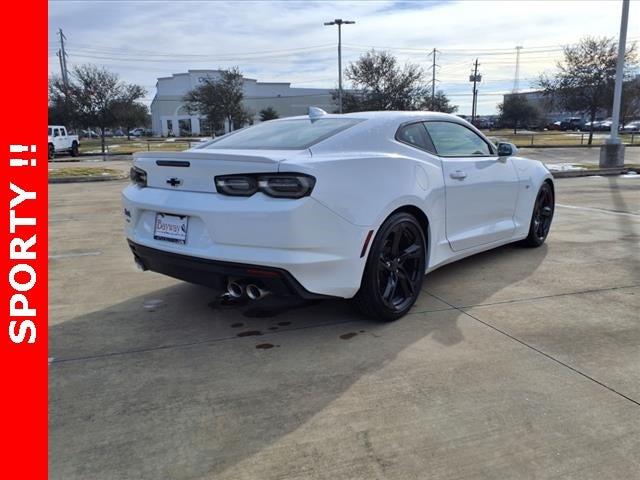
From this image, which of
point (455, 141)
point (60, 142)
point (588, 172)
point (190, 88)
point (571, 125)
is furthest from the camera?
point (190, 88)

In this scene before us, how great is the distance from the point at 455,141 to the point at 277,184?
223 cm

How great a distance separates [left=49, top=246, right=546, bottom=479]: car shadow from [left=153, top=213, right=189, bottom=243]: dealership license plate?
0.68 m

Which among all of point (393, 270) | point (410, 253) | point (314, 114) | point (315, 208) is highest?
point (314, 114)

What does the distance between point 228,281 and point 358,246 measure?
34.3 inches

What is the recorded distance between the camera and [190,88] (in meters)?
88.4

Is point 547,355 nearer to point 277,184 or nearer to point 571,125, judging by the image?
point 277,184

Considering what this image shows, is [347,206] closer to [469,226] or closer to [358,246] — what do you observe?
[358,246]

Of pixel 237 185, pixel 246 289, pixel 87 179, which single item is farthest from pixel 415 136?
pixel 87 179

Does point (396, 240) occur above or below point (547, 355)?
above

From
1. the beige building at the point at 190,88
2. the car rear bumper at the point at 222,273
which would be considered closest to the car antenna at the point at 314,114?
the car rear bumper at the point at 222,273

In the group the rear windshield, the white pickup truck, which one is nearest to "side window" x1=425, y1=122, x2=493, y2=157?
the rear windshield

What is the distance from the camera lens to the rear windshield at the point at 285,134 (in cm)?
394

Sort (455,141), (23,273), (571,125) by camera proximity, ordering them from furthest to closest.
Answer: (571,125)
(455,141)
(23,273)

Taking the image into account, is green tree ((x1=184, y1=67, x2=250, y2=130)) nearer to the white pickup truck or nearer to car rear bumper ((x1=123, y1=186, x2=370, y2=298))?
the white pickup truck
